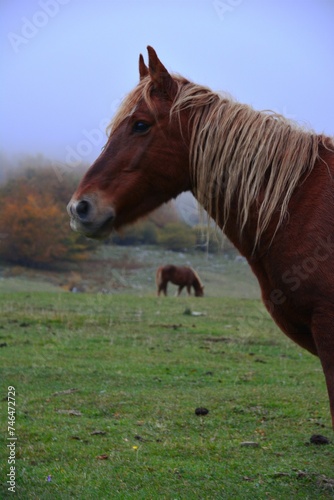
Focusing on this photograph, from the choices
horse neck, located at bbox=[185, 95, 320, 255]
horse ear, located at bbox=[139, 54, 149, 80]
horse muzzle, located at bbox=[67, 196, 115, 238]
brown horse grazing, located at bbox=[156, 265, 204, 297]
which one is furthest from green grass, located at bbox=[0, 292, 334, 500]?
brown horse grazing, located at bbox=[156, 265, 204, 297]

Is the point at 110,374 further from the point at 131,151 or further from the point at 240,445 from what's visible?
the point at 131,151

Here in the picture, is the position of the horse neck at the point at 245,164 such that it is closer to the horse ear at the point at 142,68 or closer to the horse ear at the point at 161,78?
the horse ear at the point at 161,78

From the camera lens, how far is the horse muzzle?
11.8 ft

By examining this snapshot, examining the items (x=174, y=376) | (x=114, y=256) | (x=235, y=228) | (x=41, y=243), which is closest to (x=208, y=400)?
(x=174, y=376)

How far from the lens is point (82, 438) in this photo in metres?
5.33

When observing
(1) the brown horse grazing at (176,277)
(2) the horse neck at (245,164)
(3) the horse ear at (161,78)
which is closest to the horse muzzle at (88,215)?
(2) the horse neck at (245,164)

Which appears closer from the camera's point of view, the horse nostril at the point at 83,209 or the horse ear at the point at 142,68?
the horse nostril at the point at 83,209

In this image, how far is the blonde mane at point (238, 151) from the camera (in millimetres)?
3674

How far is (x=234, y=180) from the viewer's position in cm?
376

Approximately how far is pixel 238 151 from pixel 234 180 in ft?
0.65

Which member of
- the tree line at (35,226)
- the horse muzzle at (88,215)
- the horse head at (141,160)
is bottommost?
the tree line at (35,226)

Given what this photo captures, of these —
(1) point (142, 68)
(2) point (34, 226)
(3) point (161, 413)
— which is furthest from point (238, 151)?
(2) point (34, 226)

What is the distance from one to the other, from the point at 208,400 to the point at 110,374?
5.46 feet

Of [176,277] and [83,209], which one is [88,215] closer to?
[83,209]
